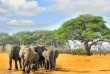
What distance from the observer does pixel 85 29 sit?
31734mm

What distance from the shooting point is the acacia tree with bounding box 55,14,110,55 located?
30.4m

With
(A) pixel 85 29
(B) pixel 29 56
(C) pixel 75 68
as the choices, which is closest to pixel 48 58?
(B) pixel 29 56

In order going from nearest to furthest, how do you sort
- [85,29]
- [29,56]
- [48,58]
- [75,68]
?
[29,56] → [48,58] → [75,68] → [85,29]

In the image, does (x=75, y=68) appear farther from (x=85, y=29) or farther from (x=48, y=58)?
(x=85, y=29)

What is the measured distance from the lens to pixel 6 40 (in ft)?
186

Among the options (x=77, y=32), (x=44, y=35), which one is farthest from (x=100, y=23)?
(x=44, y=35)

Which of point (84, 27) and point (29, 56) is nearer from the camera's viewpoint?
point (29, 56)

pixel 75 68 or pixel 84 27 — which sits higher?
pixel 84 27

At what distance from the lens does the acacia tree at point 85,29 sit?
1196 inches

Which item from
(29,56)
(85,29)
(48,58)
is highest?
(85,29)

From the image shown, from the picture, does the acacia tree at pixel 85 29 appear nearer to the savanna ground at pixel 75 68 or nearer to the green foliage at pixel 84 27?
the green foliage at pixel 84 27

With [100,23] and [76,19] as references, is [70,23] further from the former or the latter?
[100,23]

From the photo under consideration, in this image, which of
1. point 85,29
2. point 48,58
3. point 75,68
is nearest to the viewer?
point 48,58

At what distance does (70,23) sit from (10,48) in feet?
68.6
